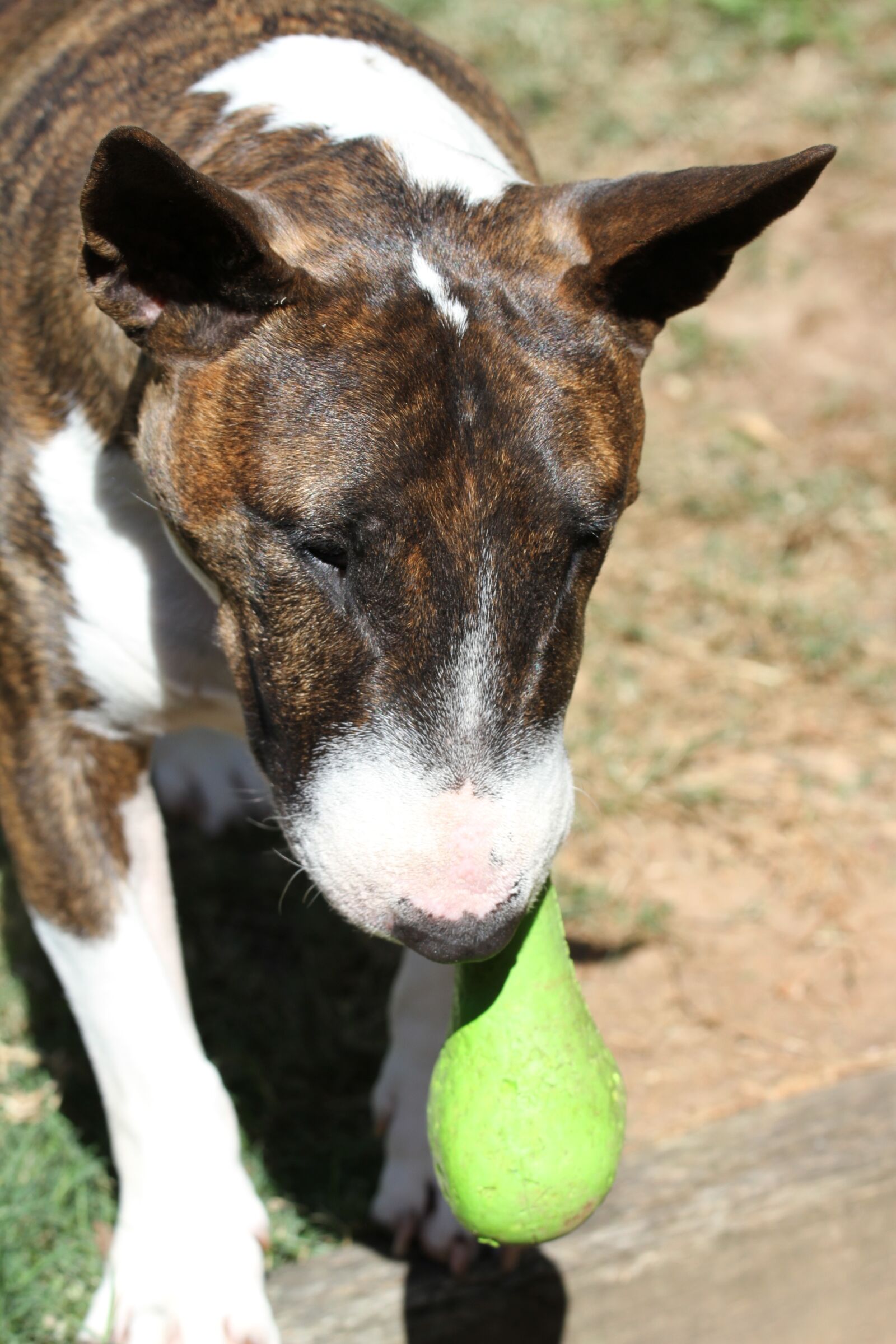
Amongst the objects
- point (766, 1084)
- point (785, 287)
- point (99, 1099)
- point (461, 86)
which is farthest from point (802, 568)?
point (99, 1099)

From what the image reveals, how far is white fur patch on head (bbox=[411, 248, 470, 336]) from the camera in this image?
7.13ft

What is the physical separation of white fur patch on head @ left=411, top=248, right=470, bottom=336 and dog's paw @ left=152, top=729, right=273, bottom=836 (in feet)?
6.86

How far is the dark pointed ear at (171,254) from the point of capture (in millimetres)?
2025

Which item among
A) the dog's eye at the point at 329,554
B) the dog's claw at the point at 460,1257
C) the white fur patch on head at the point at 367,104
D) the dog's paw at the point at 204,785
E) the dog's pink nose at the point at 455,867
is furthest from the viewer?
the dog's paw at the point at 204,785

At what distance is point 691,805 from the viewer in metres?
4.05

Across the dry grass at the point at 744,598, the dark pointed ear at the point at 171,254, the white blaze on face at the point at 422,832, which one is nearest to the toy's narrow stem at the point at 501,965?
the white blaze on face at the point at 422,832

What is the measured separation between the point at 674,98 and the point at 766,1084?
15.1ft

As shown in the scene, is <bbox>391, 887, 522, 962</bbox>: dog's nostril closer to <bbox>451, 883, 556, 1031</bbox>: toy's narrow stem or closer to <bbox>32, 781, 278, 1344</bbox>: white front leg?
<bbox>451, 883, 556, 1031</bbox>: toy's narrow stem

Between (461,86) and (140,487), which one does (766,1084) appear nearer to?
(140,487)

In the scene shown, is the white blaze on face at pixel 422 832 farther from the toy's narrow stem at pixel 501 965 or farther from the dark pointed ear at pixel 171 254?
the dark pointed ear at pixel 171 254

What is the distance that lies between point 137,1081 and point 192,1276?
33 centimetres

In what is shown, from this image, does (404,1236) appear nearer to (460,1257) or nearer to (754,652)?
(460,1257)

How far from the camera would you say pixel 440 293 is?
220cm

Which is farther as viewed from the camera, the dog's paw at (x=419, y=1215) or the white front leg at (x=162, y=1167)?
the dog's paw at (x=419, y=1215)
